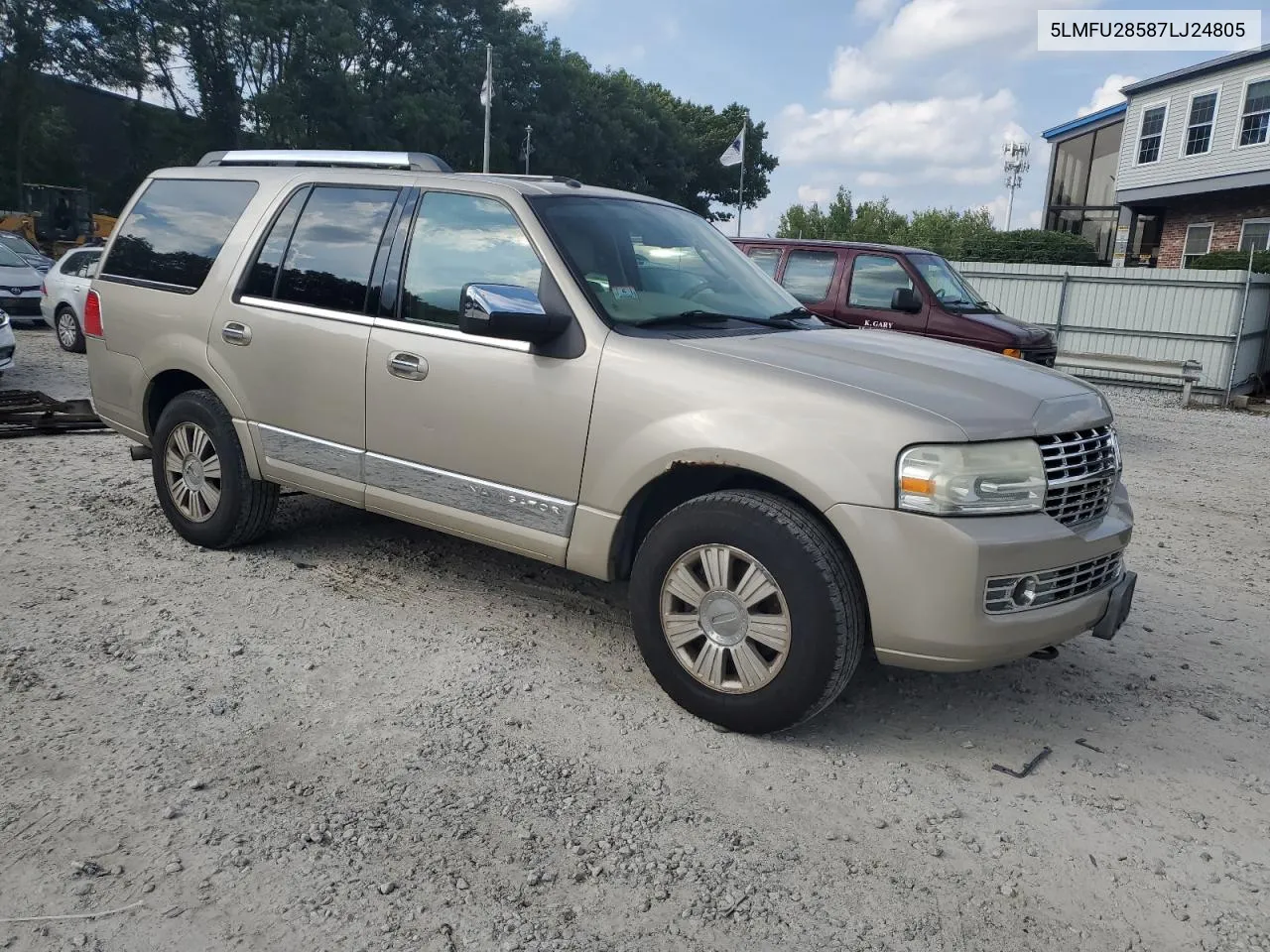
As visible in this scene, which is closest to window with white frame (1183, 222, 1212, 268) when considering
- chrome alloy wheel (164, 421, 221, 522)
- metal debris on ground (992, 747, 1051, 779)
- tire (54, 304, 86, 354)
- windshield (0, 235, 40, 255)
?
tire (54, 304, 86, 354)

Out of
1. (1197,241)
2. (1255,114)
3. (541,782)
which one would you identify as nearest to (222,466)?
(541,782)

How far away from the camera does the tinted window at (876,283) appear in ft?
32.3

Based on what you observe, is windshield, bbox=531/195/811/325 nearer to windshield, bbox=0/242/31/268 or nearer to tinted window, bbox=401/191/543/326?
tinted window, bbox=401/191/543/326

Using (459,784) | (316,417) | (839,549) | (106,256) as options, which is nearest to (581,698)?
(459,784)

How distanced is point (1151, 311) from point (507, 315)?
1506 centimetres

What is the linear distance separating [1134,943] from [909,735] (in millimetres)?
1158

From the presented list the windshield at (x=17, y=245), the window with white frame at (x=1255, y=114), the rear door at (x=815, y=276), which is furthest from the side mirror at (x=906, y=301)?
the window with white frame at (x=1255, y=114)

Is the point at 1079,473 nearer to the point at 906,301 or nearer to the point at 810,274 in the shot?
the point at 906,301

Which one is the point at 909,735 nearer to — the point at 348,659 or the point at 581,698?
the point at 581,698

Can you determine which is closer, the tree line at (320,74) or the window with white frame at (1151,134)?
the window with white frame at (1151,134)

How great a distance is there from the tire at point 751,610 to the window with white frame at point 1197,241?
28020 millimetres

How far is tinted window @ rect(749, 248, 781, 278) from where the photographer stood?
10.2 m

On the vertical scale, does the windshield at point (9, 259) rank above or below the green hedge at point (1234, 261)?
below

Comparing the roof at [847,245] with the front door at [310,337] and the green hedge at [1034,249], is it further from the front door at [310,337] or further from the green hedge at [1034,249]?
the green hedge at [1034,249]
